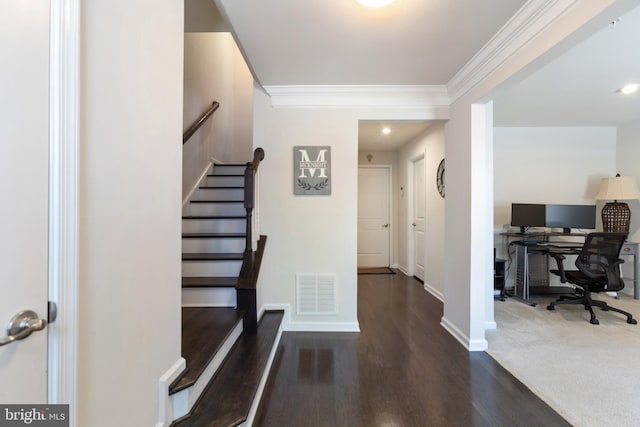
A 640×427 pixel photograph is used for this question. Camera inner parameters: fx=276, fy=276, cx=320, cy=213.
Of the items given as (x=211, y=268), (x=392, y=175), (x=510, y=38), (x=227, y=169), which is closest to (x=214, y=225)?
(x=211, y=268)

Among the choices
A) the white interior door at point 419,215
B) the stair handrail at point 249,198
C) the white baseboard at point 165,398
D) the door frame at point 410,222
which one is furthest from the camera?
the door frame at point 410,222

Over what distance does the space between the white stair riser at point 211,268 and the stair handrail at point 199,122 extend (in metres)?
1.46

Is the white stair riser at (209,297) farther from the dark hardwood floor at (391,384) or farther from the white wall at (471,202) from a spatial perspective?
the white wall at (471,202)

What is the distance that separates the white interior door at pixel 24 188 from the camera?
0.66m

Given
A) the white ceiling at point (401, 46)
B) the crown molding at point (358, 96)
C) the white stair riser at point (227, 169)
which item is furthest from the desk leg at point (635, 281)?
the white stair riser at point (227, 169)

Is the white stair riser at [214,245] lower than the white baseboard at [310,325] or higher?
higher

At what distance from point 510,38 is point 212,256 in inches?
115

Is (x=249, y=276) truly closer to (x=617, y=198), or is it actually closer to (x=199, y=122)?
(x=199, y=122)

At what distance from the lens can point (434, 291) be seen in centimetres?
403

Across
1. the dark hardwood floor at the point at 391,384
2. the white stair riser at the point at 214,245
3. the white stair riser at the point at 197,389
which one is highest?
the white stair riser at the point at 214,245

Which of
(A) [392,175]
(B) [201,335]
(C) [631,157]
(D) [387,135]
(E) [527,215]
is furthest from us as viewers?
(A) [392,175]

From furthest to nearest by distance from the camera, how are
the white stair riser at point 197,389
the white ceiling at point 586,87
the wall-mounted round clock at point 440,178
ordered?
the wall-mounted round clock at point 440,178, the white ceiling at point 586,87, the white stair riser at point 197,389

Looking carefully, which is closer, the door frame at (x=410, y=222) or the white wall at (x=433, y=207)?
the white wall at (x=433, y=207)

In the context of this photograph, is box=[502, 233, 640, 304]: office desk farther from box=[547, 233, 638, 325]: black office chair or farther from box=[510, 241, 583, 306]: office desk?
box=[547, 233, 638, 325]: black office chair
